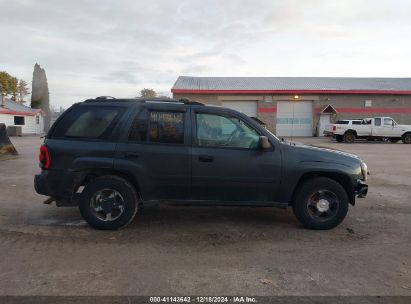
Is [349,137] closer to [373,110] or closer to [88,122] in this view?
[373,110]

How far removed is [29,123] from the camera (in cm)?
4350

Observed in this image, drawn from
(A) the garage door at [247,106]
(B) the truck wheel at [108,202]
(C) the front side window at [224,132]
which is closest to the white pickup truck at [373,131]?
(A) the garage door at [247,106]

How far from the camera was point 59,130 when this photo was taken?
5.62 m

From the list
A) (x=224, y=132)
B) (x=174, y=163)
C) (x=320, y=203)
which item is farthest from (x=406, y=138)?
(x=174, y=163)

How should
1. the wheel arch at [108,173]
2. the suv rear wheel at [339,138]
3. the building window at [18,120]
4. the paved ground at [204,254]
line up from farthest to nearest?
the building window at [18,120] → the suv rear wheel at [339,138] → the wheel arch at [108,173] → the paved ground at [204,254]

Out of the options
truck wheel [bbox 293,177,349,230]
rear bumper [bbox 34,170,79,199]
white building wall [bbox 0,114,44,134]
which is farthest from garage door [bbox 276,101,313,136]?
rear bumper [bbox 34,170,79,199]

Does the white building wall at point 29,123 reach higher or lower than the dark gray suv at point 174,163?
higher

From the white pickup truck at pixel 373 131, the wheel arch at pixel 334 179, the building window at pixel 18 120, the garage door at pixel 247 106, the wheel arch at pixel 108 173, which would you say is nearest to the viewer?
the wheel arch at pixel 108 173

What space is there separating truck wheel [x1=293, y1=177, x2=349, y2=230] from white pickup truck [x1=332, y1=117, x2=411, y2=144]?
948 inches

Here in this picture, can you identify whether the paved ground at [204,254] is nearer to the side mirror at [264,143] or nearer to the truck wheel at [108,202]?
the truck wheel at [108,202]

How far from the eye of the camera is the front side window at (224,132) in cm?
555

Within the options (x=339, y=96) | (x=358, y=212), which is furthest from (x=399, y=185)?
(x=339, y=96)

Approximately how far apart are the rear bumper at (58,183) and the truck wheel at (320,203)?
3.20m

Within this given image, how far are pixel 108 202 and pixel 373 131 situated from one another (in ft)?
88.0
